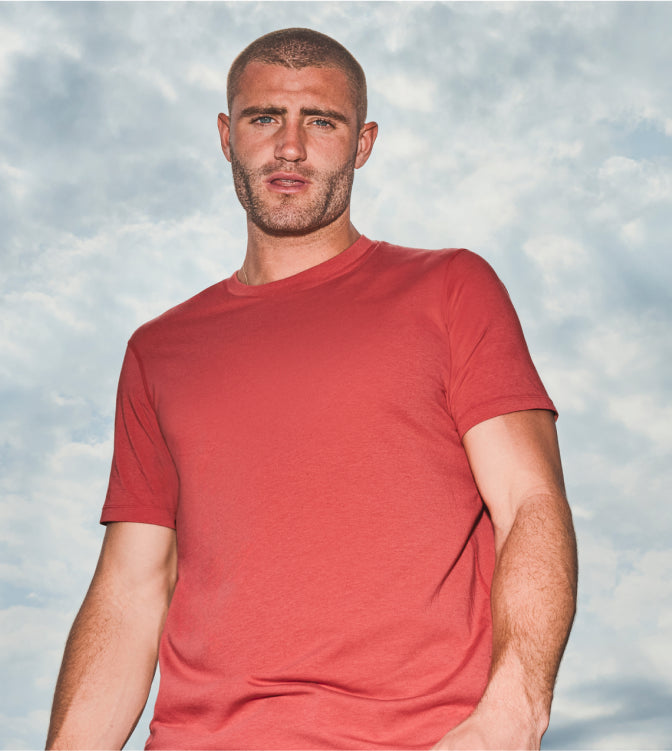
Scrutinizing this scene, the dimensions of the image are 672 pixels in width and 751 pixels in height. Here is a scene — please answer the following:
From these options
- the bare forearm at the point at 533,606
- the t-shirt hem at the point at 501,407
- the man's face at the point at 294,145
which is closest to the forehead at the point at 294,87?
the man's face at the point at 294,145

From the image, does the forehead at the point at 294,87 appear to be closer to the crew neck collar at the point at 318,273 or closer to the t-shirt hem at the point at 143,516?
the crew neck collar at the point at 318,273

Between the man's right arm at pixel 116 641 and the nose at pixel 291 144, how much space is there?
4.86 ft

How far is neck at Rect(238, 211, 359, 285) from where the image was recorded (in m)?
3.63

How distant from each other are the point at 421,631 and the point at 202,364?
1.27 metres

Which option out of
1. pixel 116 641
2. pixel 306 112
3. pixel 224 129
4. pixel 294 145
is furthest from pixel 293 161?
pixel 116 641

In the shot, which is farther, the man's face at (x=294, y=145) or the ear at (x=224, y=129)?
the ear at (x=224, y=129)

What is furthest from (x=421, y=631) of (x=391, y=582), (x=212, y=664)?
(x=212, y=664)

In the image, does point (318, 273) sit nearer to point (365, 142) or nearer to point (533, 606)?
point (365, 142)

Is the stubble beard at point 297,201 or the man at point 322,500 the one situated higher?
the stubble beard at point 297,201

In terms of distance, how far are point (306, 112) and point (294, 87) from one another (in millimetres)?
113

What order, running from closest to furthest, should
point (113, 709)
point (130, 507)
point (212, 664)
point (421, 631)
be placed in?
point (421, 631) → point (212, 664) → point (113, 709) → point (130, 507)

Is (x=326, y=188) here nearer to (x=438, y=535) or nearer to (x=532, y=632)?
(x=438, y=535)

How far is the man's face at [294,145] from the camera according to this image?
353cm

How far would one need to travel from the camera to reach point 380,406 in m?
2.91
